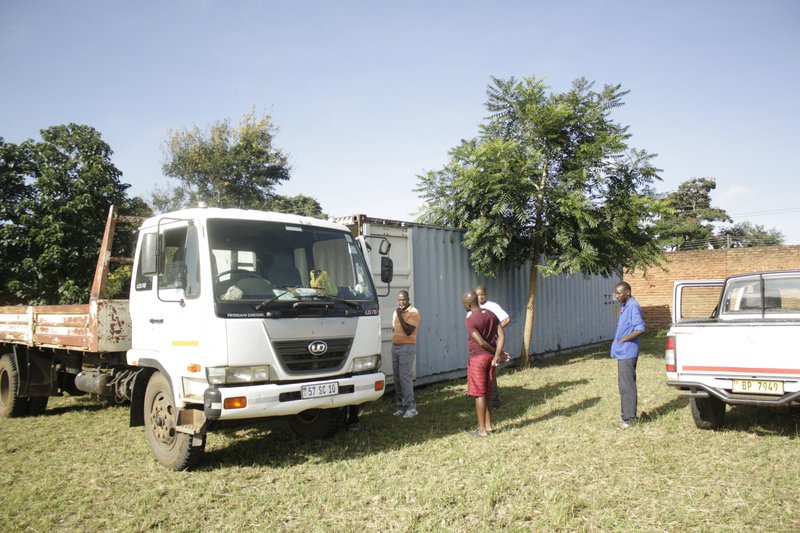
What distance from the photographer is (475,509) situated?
4168 millimetres

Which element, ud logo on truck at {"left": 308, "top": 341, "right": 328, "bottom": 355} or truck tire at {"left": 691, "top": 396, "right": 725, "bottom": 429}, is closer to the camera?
ud logo on truck at {"left": 308, "top": 341, "right": 328, "bottom": 355}

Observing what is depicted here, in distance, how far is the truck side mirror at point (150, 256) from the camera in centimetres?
531

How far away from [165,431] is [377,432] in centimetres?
238

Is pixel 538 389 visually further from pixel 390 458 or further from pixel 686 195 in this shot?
pixel 686 195

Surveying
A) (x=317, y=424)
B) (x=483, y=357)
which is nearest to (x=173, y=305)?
(x=317, y=424)

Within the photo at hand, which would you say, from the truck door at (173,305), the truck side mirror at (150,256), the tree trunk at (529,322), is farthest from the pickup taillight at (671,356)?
the tree trunk at (529,322)

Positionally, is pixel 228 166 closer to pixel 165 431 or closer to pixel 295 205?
pixel 295 205

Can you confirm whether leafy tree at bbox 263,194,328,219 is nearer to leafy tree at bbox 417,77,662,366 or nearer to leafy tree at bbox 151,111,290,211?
leafy tree at bbox 151,111,290,211

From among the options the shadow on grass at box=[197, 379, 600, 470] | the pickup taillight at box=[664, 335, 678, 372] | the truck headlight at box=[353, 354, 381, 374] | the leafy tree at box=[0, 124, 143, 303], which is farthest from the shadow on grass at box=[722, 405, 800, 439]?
the leafy tree at box=[0, 124, 143, 303]

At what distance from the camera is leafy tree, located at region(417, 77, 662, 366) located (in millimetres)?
10547

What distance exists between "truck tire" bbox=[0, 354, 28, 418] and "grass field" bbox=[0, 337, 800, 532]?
949 mm

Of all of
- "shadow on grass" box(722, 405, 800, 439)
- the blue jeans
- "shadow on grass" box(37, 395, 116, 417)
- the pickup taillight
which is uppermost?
the pickup taillight

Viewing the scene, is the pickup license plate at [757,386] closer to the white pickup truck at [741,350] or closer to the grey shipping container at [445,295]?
the white pickup truck at [741,350]

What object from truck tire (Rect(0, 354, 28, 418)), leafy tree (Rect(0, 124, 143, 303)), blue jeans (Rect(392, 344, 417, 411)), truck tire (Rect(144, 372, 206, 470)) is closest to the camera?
truck tire (Rect(144, 372, 206, 470))
